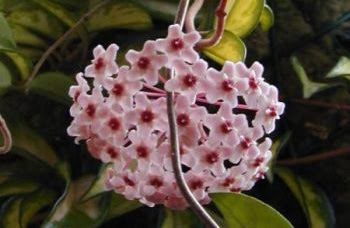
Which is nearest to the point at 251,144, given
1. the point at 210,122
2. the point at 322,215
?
the point at 210,122

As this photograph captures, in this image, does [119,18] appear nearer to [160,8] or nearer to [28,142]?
[160,8]

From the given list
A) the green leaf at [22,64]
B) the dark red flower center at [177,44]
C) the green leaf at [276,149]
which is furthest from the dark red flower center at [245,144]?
the green leaf at [22,64]

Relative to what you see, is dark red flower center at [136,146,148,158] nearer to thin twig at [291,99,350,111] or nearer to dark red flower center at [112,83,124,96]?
dark red flower center at [112,83,124,96]

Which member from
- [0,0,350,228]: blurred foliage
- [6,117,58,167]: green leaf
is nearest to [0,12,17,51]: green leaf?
[0,0,350,228]: blurred foliage

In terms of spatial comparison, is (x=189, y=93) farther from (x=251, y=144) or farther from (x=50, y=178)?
(x=50, y=178)

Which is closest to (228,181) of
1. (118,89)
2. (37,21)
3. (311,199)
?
(118,89)
